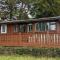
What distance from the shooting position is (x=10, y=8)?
47.4 meters

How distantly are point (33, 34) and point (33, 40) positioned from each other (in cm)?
56

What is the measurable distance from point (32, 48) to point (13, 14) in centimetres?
2411

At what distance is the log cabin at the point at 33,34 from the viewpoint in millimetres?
24172

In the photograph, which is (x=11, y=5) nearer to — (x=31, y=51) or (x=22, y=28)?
(x=22, y=28)

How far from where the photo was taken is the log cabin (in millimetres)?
24172

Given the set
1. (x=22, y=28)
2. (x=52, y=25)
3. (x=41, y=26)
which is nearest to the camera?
(x=52, y=25)

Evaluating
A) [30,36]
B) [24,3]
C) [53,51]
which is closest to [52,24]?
[30,36]

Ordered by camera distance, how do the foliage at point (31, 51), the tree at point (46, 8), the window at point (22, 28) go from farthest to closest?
the tree at point (46, 8) → the window at point (22, 28) → the foliage at point (31, 51)

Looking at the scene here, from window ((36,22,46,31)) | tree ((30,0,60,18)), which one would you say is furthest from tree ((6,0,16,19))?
window ((36,22,46,31))

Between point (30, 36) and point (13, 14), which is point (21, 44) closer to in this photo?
point (30, 36)

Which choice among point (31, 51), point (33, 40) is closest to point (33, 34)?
point (33, 40)

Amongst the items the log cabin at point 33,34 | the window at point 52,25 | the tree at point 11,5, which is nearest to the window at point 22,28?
the log cabin at point 33,34

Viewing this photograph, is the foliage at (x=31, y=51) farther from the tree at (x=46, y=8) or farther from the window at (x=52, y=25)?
the tree at (x=46, y=8)

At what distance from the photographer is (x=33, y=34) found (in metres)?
25.2
